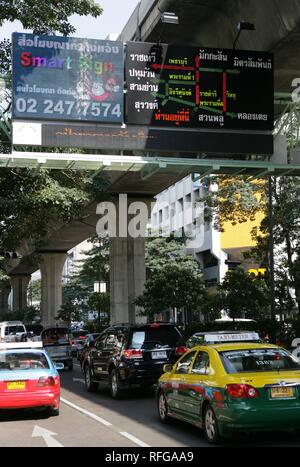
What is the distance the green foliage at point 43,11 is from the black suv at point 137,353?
832 cm

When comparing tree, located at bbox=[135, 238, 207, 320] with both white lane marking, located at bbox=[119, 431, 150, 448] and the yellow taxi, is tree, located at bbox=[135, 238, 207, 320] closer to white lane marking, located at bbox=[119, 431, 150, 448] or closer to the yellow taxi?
the yellow taxi

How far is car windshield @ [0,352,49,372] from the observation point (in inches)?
508

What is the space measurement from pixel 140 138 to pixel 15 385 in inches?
273

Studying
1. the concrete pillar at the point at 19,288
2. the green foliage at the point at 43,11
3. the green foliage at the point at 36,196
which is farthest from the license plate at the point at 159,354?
the concrete pillar at the point at 19,288

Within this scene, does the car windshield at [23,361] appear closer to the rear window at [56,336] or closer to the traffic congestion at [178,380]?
the traffic congestion at [178,380]

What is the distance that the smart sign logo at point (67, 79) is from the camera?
1575cm

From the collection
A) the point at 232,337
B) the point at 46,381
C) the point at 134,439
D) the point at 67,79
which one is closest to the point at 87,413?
the point at 46,381

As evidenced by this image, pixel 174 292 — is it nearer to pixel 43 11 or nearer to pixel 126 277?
pixel 126 277

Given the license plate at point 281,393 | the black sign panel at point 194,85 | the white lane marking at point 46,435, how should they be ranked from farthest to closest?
the black sign panel at point 194,85, the white lane marking at point 46,435, the license plate at point 281,393

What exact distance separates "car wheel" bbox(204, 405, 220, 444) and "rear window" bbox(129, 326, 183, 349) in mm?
6055

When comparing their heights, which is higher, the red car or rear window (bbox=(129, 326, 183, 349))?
rear window (bbox=(129, 326, 183, 349))

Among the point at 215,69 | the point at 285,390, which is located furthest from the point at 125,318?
the point at 285,390

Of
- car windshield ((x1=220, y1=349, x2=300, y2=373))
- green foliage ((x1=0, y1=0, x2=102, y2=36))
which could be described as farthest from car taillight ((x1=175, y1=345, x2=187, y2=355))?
green foliage ((x1=0, y1=0, x2=102, y2=36))
